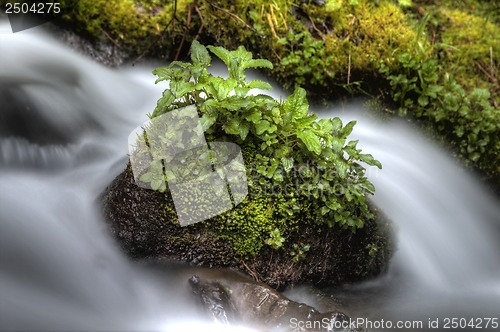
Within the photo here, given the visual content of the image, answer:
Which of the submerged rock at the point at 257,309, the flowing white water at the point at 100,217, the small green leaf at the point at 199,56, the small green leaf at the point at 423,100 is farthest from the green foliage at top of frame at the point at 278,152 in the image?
the small green leaf at the point at 423,100

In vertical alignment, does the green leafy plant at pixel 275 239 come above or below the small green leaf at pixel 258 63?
below

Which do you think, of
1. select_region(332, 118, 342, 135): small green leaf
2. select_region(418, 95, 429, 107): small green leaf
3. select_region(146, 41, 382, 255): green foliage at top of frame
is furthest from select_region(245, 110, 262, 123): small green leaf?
select_region(418, 95, 429, 107): small green leaf

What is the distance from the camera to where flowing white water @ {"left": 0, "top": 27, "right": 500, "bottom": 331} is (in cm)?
302

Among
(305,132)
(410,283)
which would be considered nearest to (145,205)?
(305,132)

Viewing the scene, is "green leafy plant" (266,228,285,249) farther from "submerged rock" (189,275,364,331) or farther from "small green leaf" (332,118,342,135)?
"small green leaf" (332,118,342,135)

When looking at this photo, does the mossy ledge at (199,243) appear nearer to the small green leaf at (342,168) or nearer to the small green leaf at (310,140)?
the small green leaf at (342,168)

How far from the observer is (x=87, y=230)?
3381 millimetres

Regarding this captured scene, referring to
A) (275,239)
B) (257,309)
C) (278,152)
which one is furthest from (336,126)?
(257,309)

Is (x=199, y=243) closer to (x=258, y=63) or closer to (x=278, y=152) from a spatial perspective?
(x=278, y=152)

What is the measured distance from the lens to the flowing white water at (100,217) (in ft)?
9.92

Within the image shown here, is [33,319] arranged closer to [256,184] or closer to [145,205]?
[145,205]

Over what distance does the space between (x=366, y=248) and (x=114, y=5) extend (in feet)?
10.6

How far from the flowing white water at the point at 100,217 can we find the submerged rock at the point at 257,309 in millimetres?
117

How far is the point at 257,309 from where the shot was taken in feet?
9.77
